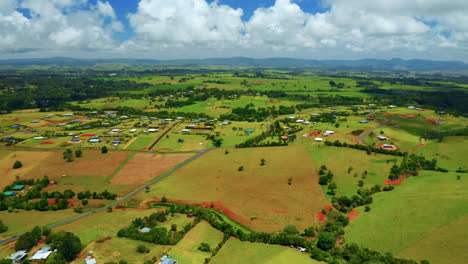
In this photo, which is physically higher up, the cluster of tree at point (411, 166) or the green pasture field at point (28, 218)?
the cluster of tree at point (411, 166)

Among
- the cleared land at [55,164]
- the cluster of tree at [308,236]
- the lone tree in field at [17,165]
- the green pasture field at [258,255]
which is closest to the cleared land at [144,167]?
the cleared land at [55,164]

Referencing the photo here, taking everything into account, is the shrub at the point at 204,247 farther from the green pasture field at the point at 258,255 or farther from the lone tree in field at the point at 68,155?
the lone tree in field at the point at 68,155

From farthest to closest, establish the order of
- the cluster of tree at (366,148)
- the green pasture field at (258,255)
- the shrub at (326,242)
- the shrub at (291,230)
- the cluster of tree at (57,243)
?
the cluster of tree at (366,148) → the shrub at (291,230) → the shrub at (326,242) → the green pasture field at (258,255) → the cluster of tree at (57,243)

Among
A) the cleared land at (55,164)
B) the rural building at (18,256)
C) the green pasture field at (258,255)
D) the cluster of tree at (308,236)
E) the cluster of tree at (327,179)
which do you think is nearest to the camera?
the rural building at (18,256)

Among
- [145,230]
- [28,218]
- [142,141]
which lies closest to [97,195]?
[28,218]

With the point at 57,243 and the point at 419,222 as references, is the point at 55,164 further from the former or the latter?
the point at 419,222

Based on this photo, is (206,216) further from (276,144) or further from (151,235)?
(276,144)

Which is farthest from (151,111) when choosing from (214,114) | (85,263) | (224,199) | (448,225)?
(448,225)
